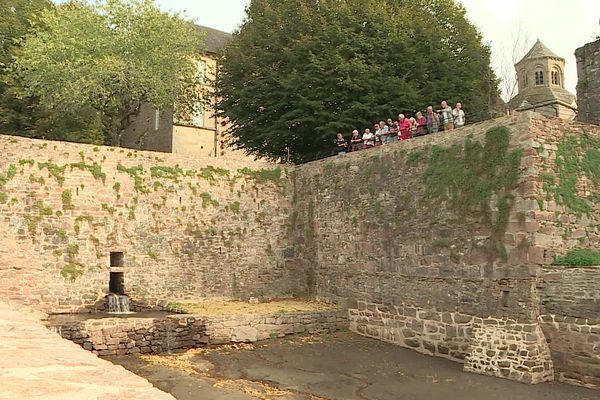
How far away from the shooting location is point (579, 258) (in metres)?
11.5

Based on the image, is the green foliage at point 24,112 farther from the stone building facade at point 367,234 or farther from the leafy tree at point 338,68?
the stone building facade at point 367,234

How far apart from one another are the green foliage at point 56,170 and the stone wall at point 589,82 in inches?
689

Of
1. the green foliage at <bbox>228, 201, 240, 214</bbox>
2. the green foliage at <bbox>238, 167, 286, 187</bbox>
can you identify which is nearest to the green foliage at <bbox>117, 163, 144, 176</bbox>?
the green foliage at <bbox>228, 201, 240, 214</bbox>

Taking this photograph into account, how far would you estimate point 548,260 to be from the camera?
1164 cm

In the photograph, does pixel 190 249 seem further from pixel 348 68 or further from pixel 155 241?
pixel 348 68

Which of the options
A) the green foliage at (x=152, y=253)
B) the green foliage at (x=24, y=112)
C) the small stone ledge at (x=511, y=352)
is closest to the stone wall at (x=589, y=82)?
the small stone ledge at (x=511, y=352)

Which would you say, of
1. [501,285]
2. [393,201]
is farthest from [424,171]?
[501,285]

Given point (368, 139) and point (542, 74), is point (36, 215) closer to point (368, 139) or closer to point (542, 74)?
point (368, 139)

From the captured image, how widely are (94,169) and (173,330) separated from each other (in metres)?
5.56

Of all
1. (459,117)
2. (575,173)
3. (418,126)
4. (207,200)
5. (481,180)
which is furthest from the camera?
(207,200)

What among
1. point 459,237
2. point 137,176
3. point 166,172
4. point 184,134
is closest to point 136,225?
point 137,176

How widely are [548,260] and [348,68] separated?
10667mm

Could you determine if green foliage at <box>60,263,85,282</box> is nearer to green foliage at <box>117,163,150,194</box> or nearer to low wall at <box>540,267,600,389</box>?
green foliage at <box>117,163,150,194</box>

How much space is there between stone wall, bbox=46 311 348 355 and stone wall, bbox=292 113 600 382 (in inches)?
93.8
